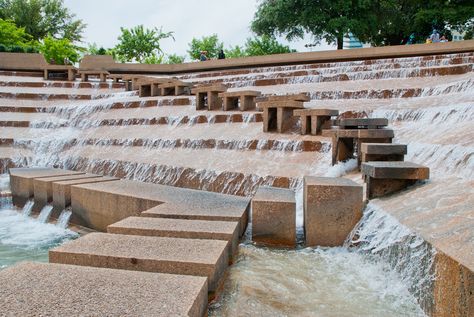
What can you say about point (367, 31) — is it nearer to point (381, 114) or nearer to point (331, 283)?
point (381, 114)

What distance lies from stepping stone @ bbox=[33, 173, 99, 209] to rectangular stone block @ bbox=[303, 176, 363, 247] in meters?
4.68

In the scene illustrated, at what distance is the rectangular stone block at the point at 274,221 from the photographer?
455cm

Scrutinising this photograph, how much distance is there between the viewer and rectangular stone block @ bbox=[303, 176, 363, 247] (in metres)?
4.52

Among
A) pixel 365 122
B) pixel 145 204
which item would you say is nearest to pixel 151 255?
pixel 145 204

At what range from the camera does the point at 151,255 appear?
3.13 m

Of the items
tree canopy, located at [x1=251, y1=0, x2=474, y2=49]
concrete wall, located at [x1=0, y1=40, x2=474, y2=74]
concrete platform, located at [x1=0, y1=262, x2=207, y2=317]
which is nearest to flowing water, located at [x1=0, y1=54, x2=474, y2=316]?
concrete platform, located at [x1=0, y1=262, x2=207, y2=317]

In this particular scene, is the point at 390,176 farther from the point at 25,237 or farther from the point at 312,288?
the point at 25,237

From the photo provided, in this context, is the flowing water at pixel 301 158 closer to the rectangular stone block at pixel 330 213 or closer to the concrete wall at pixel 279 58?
the rectangular stone block at pixel 330 213

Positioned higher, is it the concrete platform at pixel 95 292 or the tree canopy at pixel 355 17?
the tree canopy at pixel 355 17

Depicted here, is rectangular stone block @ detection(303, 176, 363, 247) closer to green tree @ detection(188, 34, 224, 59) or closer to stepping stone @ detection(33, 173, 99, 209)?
stepping stone @ detection(33, 173, 99, 209)

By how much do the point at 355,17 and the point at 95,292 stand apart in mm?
25532

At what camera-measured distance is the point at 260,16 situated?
86.9 feet

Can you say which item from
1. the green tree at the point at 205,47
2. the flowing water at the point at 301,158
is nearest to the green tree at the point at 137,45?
the green tree at the point at 205,47

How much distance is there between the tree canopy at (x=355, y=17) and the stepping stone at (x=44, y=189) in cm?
2024
